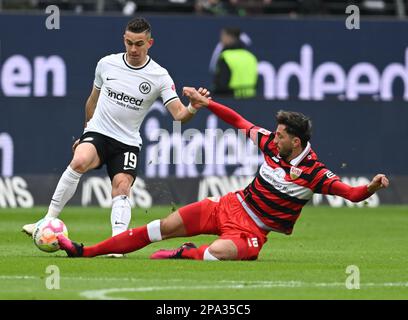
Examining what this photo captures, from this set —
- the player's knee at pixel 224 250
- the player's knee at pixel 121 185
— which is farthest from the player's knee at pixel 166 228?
the player's knee at pixel 121 185

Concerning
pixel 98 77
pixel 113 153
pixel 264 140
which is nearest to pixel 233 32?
pixel 98 77

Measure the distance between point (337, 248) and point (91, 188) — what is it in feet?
23.3

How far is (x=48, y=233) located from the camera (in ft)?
40.9

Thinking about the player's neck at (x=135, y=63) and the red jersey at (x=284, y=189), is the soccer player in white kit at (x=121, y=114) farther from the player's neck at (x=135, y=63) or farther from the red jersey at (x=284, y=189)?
the red jersey at (x=284, y=189)

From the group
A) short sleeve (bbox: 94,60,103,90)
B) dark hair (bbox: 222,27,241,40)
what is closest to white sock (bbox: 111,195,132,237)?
Result: short sleeve (bbox: 94,60,103,90)

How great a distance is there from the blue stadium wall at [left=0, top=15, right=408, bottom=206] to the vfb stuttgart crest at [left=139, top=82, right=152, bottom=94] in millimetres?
7521

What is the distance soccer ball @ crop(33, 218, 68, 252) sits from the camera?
40.8 ft

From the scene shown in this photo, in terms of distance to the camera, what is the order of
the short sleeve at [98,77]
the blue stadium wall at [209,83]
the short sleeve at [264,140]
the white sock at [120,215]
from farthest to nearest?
the blue stadium wall at [209,83], the short sleeve at [98,77], the white sock at [120,215], the short sleeve at [264,140]

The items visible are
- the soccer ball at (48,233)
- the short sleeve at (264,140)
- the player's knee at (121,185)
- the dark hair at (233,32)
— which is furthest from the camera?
the dark hair at (233,32)

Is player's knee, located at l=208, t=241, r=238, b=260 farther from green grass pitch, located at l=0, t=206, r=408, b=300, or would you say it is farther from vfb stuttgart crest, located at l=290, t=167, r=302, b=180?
vfb stuttgart crest, located at l=290, t=167, r=302, b=180

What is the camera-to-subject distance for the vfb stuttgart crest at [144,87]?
533 inches

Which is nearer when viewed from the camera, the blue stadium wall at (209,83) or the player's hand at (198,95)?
the player's hand at (198,95)

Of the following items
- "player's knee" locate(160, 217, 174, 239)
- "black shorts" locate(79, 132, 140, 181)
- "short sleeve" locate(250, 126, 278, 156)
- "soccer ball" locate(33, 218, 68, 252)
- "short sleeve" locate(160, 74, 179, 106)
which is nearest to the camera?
"player's knee" locate(160, 217, 174, 239)

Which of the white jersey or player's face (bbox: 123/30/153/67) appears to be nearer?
player's face (bbox: 123/30/153/67)
